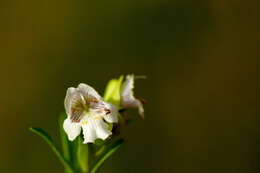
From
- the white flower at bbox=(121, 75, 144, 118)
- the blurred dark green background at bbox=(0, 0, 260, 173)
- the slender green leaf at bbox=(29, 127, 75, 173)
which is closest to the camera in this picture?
the slender green leaf at bbox=(29, 127, 75, 173)

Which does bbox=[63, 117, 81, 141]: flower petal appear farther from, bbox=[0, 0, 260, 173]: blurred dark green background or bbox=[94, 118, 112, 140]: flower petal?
bbox=[0, 0, 260, 173]: blurred dark green background

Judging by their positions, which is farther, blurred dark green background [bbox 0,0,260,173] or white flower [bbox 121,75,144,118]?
blurred dark green background [bbox 0,0,260,173]

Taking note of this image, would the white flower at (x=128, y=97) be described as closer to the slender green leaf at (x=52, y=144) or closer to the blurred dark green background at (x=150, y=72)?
the slender green leaf at (x=52, y=144)

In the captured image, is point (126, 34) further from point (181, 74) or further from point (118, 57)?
point (181, 74)

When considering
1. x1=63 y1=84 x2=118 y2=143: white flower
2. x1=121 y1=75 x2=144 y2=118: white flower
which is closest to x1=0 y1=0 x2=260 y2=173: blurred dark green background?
x1=121 y1=75 x2=144 y2=118: white flower

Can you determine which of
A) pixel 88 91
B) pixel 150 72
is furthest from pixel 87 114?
pixel 150 72

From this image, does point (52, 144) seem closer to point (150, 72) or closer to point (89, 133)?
point (89, 133)

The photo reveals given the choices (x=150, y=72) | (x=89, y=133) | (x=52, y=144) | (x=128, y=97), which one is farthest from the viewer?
(x=150, y=72)

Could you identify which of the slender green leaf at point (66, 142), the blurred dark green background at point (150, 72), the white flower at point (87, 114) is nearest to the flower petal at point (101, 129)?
the white flower at point (87, 114)
